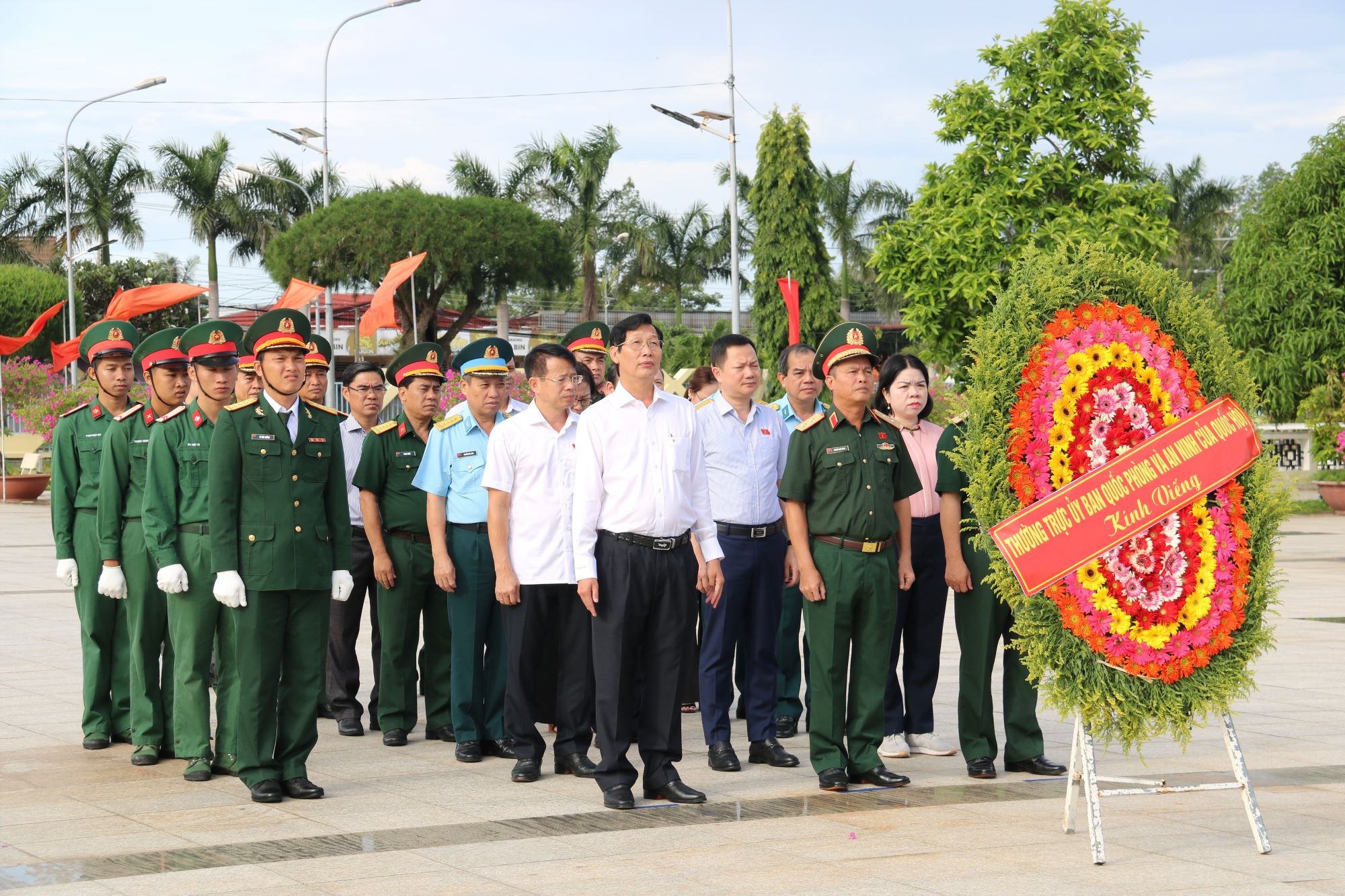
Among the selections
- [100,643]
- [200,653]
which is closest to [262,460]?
[200,653]

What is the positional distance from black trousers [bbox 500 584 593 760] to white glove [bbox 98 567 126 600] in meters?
1.88

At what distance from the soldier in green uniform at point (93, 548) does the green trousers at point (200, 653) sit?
3.13 feet

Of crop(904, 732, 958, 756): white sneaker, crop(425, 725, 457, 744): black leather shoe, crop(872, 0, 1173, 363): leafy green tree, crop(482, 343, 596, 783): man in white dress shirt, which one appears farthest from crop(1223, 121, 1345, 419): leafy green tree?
crop(482, 343, 596, 783): man in white dress shirt

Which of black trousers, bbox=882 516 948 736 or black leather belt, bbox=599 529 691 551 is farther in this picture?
black trousers, bbox=882 516 948 736

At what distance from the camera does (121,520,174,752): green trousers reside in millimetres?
7227

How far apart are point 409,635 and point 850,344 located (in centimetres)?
283

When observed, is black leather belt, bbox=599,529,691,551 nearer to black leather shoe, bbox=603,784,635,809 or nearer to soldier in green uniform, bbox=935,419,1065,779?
black leather shoe, bbox=603,784,635,809

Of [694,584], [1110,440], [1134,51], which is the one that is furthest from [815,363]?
[1134,51]

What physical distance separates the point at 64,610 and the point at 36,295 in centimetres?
4444

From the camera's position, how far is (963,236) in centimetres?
3266

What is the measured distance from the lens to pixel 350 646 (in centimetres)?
823

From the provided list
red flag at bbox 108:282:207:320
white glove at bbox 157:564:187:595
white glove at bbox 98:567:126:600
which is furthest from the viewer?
red flag at bbox 108:282:207:320

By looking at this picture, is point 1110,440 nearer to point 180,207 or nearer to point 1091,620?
point 1091,620

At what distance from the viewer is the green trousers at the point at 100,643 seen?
762 centimetres
